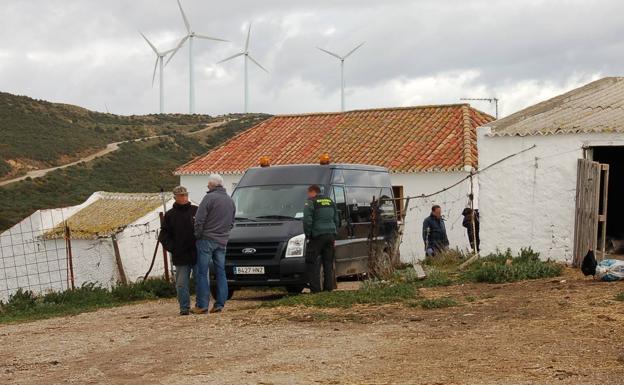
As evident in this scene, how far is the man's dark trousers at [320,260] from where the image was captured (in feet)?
42.9

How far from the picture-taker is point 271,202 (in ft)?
45.9

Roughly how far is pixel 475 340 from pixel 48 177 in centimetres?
5043

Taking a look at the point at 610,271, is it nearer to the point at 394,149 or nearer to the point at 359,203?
the point at 359,203

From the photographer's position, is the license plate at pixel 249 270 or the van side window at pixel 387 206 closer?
the license plate at pixel 249 270

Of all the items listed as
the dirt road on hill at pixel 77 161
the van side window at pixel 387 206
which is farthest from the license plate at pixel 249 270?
the dirt road on hill at pixel 77 161

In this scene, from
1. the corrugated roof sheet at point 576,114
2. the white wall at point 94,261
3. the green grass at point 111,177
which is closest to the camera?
the corrugated roof sheet at point 576,114

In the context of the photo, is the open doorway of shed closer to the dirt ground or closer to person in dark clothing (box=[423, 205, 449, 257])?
person in dark clothing (box=[423, 205, 449, 257])

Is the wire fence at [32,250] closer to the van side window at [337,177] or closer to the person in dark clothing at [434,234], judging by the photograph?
the person in dark clothing at [434,234]

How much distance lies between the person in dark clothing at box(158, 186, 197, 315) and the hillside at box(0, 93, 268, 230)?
32.2m

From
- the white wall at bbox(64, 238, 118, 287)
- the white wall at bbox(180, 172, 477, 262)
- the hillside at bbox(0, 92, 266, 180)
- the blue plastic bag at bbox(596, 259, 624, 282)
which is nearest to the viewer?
the blue plastic bag at bbox(596, 259, 624, 282)

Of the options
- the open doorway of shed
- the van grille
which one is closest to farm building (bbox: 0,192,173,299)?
the open doorway of shed

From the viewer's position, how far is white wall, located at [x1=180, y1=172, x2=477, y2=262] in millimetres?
24594

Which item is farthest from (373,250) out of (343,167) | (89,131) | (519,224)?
(89,131)

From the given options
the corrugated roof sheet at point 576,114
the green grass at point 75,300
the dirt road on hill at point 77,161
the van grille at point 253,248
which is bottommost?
the dirt road on hill at point 77,161
